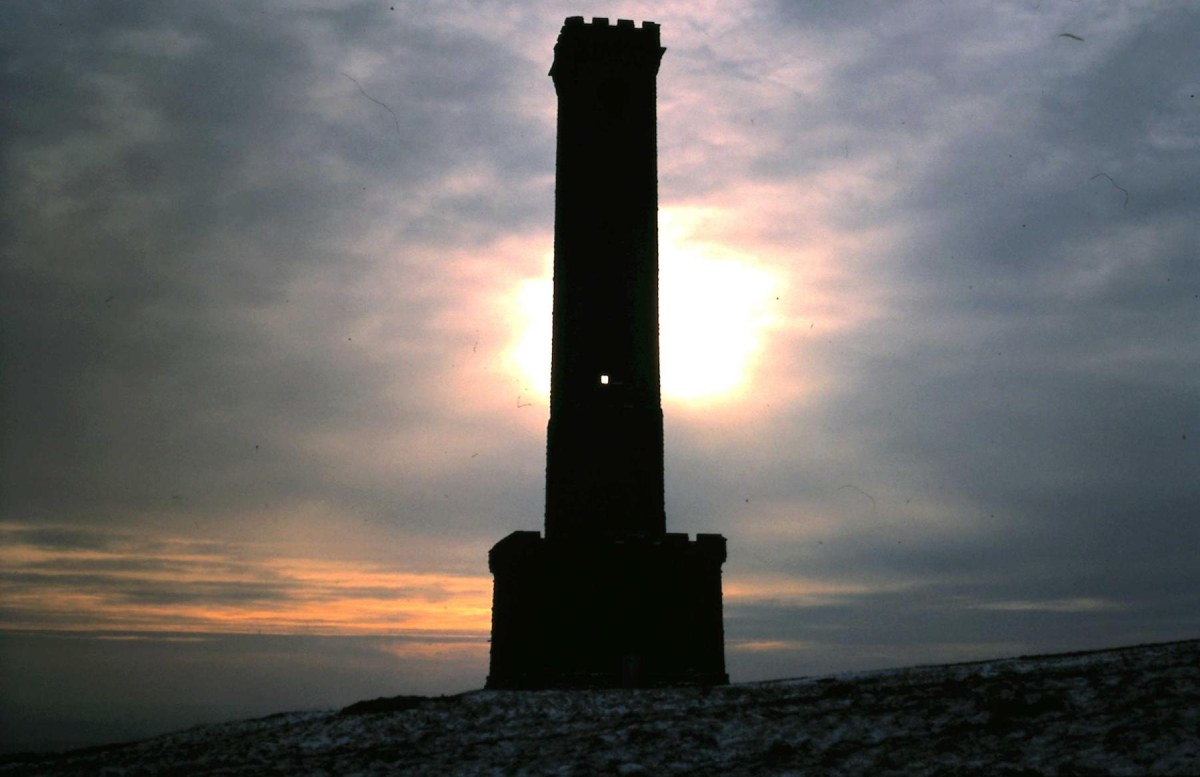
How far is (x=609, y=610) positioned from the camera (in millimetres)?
23766

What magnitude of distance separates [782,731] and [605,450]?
19434mm

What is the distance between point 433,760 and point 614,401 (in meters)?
19.7

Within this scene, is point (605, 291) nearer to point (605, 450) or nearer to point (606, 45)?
point (605, 450)

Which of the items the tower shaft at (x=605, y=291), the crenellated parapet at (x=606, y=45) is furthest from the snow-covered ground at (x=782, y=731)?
the crenellated parapet at (x=606, y=45)

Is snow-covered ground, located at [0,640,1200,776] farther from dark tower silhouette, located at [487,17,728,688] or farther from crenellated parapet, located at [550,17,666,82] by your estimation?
crenellated parapet, located at [550,17,666,82]

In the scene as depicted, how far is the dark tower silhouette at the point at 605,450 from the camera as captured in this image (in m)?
23.7

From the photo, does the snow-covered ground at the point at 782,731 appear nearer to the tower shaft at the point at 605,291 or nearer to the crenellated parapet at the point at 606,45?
the tower shaft at the point at 605,291

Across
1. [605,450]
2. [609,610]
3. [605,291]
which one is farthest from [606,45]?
[609,610]

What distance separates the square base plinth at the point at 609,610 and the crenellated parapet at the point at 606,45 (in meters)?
13.8

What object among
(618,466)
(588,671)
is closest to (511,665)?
(588,671)

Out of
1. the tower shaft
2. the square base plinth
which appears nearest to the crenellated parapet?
the tower shaft

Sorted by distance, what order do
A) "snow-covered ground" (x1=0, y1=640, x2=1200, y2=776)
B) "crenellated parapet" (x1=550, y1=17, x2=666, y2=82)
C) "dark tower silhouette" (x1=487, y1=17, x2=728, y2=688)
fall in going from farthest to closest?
"crenellated parapet" (x1=550, y1=17, x2=666, y2=82) → "dark tower silhouette" (x1=487, y1=17, x2=728, y2=688) → "snow-covered ground" (x1=0, y1=640, x2=1200, y2=776)

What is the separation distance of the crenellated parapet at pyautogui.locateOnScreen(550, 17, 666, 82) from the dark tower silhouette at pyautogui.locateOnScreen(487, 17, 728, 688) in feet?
0.13

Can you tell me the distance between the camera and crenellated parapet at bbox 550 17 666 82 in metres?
29.0
